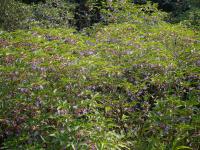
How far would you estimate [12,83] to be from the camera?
14.1 feet

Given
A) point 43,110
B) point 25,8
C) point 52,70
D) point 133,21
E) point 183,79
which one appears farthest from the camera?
point 25,8

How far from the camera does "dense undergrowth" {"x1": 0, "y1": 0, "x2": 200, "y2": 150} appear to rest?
3.69 m

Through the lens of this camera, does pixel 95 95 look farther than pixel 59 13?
No

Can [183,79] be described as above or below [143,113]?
above

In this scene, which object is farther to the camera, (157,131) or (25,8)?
(25,8)

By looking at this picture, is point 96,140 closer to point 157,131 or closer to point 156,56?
point 157,131

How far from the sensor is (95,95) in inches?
154

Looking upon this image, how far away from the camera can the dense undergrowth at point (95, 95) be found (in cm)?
369

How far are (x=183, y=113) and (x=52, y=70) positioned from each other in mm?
1579

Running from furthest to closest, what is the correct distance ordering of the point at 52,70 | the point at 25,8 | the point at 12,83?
the point at 25,8 → the point at 52,70 → the point at 12,83

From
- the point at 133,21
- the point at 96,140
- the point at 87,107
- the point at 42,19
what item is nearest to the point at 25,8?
the point at 42,19

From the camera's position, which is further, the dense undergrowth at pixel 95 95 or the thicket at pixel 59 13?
the thicket at pixel 59 13

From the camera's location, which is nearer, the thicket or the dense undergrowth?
the dense undergrowth

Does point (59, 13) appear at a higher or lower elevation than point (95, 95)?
lower
